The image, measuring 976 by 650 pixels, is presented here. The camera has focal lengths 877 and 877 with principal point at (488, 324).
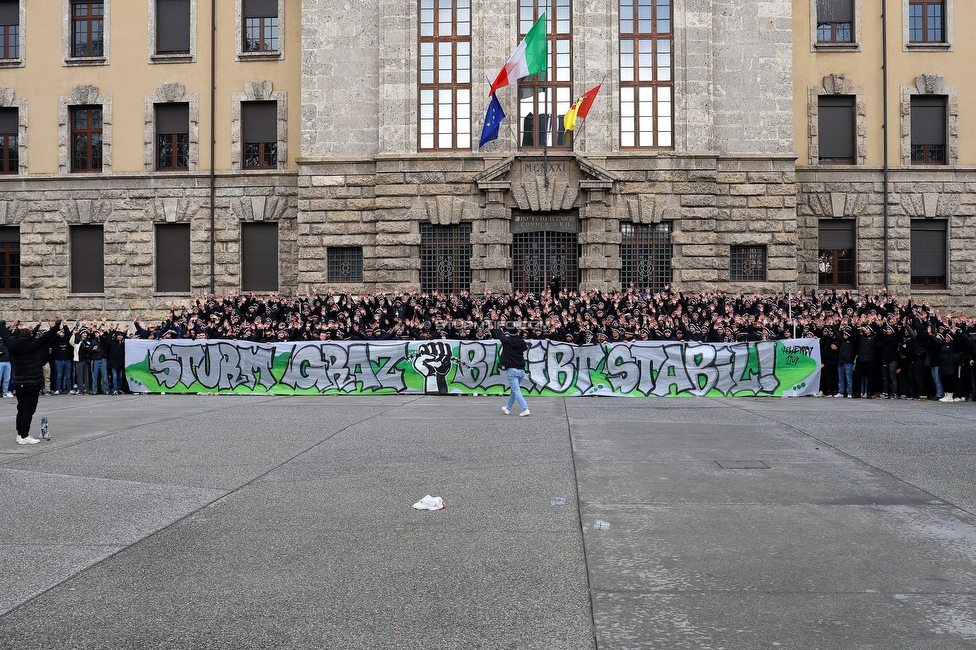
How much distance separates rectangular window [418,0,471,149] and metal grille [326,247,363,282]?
15.8 feet

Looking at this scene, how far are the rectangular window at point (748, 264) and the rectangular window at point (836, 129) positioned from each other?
5076 mm

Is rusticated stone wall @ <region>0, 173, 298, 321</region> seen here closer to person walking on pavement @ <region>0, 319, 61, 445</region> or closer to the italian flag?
the italian flag

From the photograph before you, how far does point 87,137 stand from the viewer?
33.9 metres

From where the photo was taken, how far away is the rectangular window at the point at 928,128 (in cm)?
3203

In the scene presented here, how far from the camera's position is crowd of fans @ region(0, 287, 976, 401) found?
2050cm

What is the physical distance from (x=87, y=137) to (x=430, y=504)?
103 feet

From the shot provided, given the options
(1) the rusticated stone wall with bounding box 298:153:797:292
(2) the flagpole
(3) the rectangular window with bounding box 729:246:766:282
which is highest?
(2) the flagpole

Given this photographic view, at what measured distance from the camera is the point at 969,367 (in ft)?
64.7

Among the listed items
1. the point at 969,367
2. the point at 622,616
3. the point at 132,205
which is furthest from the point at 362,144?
the point at 622,616

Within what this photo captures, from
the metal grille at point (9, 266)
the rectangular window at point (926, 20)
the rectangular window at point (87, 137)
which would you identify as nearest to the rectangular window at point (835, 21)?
the rectangular window at point (926, 20)

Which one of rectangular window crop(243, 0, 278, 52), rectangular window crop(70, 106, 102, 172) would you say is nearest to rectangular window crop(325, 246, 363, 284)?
rectangular window crop(243, 0, 278, 52)

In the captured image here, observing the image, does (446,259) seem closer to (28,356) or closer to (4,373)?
(4,373)

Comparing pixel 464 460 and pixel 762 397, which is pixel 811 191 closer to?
pixel 762 397

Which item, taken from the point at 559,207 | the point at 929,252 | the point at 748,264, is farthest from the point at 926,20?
the point at 559,207
